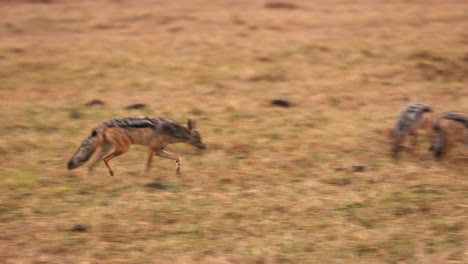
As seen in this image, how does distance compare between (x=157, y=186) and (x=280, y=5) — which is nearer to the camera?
(x=157, y=186)

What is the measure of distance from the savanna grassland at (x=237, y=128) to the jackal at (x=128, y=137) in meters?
0.30

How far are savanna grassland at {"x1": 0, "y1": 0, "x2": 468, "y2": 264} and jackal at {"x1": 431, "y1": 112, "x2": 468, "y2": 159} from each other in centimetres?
22

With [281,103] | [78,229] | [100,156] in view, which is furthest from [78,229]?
[281,103]

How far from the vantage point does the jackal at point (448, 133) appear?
1066cm

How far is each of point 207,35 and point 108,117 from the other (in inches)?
264

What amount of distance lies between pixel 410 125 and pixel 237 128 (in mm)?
2933

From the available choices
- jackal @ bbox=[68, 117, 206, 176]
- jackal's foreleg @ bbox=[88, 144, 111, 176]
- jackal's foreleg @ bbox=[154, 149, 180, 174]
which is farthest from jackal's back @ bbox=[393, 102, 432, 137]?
jackal's foreleg @ bbox=[88, 144, 111, 176]

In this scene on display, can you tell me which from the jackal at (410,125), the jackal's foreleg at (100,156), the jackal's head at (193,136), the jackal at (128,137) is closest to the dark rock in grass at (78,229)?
the jackal at (128,137)

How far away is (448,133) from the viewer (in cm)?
1067

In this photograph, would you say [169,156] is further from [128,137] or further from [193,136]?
[128,137]

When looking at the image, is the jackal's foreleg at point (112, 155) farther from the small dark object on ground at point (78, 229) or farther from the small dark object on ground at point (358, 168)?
the small dark object on ground at point (358, 168)

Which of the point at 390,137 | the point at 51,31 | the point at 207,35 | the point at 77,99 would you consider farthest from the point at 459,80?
the point at 51,31

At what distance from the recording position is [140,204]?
8766 mm

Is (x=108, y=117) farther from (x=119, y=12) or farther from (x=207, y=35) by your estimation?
(x=119, y=12)
